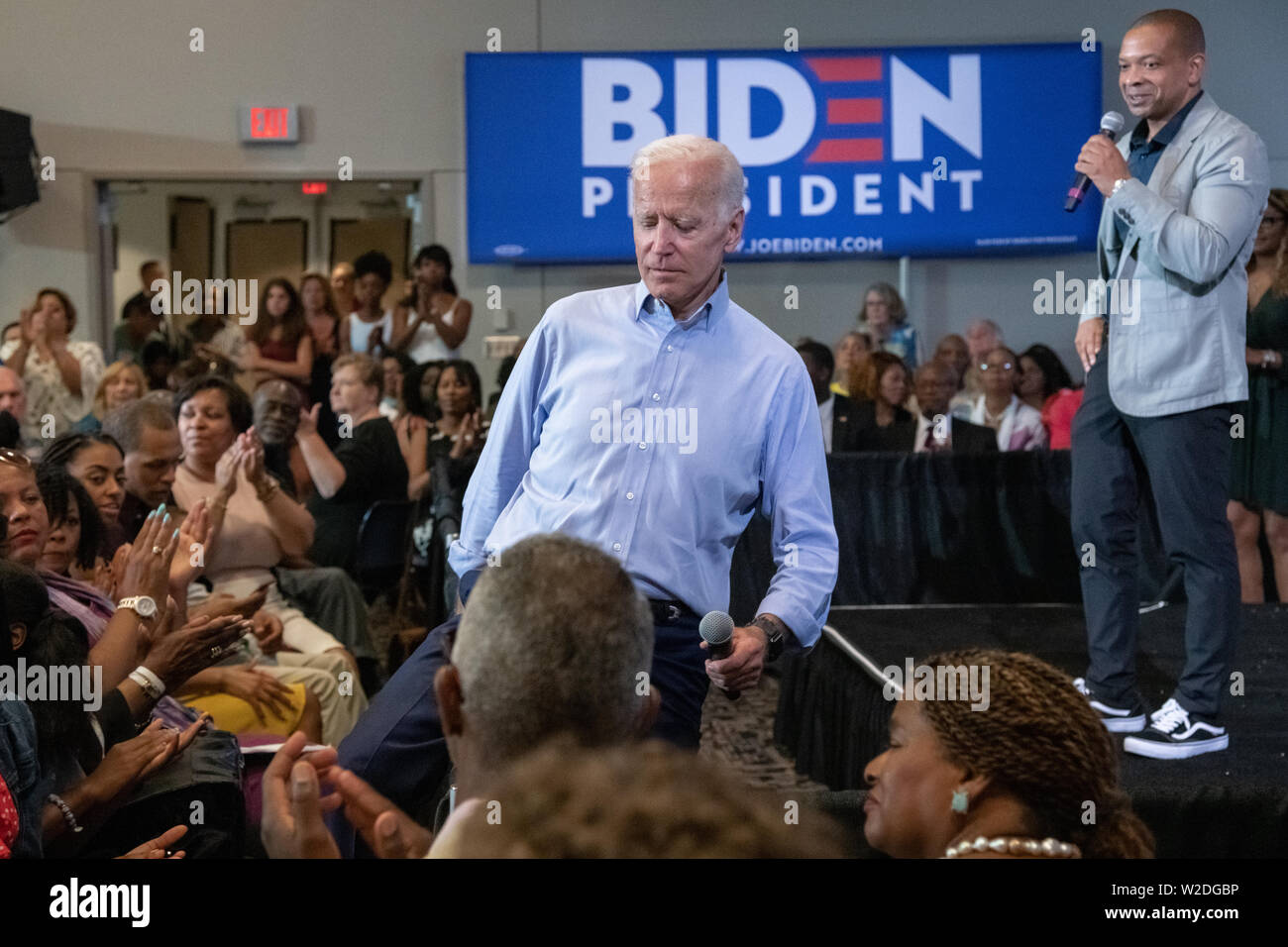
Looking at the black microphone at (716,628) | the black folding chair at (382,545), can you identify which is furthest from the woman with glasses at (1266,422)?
the black microphone at (716,628)

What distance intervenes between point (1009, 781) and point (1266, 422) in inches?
135

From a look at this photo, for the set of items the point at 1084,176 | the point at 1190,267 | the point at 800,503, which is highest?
the point at 1084,176

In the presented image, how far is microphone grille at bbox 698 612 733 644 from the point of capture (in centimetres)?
165

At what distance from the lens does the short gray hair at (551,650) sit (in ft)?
4.05

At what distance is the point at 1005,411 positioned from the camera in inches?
219

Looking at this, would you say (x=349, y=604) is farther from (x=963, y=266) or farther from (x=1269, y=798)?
(x=963, y=266)

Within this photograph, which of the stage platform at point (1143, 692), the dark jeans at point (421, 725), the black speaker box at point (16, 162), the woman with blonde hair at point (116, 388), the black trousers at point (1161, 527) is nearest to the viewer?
the dark jeans at point (421, 725)

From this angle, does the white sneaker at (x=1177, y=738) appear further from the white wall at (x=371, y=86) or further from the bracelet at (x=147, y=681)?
the white wall at (x=371, y=86)

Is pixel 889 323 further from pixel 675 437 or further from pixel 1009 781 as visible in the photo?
pixel 1009 781

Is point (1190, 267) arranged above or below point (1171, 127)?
below

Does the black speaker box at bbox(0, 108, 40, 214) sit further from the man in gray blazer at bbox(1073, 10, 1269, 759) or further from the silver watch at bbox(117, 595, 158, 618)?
the man in gray blazer at bbox(1073, 10, 1269, 759)

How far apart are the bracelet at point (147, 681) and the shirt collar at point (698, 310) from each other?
103cm

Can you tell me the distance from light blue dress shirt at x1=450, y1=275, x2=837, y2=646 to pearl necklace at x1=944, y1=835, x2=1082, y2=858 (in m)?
0.58

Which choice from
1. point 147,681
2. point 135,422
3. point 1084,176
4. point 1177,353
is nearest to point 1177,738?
point 1177,353
